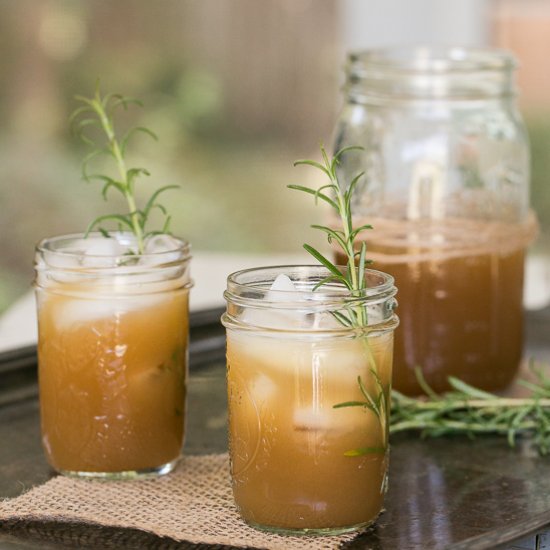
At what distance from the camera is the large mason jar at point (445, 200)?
4.85 ft

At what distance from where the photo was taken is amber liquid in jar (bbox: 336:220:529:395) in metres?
1.48

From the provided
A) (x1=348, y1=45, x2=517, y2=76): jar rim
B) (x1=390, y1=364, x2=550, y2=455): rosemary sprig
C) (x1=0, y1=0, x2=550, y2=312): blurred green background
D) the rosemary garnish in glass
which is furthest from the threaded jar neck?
(x1=0, y1=0, x2=550, y2=312): blurred green background

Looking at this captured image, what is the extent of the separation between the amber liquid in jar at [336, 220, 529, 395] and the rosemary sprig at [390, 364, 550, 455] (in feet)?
0.31

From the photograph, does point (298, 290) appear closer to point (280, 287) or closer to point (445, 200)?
point (280, 287)

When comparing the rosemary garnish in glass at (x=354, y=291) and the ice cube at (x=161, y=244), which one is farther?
the ice cube at (x=161, y=244)

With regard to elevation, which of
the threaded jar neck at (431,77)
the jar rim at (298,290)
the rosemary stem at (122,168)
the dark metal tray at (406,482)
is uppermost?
the threaded jar neck at (431,77)

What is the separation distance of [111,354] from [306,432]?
0.84 feet

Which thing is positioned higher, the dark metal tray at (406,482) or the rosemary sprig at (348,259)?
the rosemary sprig at (348,259)

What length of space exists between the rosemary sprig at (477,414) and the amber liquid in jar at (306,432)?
283mm

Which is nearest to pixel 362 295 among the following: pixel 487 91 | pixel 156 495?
pixel 156 495

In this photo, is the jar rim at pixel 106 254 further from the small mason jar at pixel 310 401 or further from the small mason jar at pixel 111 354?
the small mason jar at pixel 310 401

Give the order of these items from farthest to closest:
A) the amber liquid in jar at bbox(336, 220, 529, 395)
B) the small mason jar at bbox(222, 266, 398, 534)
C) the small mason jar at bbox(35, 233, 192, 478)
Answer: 1. the amber liquid in jar at bbox(336, 220, 529, 395)
2. the small mason jar at bbox(35, 233, 192, 478)
3. the small mason jar at bbox(222, 266, 398, 534)

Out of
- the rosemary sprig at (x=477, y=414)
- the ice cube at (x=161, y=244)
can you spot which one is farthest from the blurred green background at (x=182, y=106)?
the ice cube at (x=161, y=244)

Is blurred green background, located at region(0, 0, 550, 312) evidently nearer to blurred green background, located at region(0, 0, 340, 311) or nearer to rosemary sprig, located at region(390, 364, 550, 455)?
blurred green background, located at region(0, 0, 340, 311)
